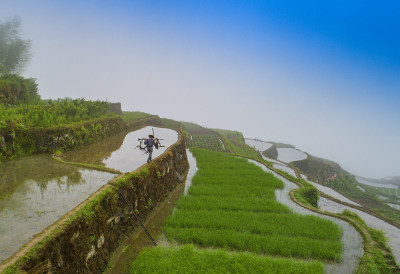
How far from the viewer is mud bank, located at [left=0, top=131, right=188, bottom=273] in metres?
3.59

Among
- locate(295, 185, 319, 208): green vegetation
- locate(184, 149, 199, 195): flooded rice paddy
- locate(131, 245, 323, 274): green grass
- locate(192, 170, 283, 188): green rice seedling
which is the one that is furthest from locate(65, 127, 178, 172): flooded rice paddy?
A: locate(295, 185, 319, 208): green vegetation

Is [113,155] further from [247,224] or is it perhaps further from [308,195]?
[308,195]

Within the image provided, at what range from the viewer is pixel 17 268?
3170 mm

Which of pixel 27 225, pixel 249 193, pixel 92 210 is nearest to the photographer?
pixel 27 225

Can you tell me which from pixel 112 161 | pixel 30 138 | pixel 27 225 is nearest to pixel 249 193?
pixel 112 161

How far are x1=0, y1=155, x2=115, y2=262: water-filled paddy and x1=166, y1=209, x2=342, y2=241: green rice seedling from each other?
2.70 m

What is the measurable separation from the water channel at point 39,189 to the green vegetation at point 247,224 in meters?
2.65

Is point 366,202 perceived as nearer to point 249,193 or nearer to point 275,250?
point 249,193

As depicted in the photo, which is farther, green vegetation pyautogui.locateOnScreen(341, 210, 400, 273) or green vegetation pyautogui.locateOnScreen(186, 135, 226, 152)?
green vegetation pyautogui.locateOnScreen(186, 135, 226, 152)

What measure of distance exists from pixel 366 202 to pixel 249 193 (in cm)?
1322

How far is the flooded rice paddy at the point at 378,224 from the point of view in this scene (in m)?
7.33

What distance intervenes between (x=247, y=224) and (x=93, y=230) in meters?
4.37

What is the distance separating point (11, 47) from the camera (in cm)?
2228

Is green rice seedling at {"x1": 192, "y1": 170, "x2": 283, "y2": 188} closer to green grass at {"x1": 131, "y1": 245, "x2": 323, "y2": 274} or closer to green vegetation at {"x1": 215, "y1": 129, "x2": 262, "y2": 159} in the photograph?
green grass at {"x1": 131, "y1": 245, "x2": 323, "y2": 274}
